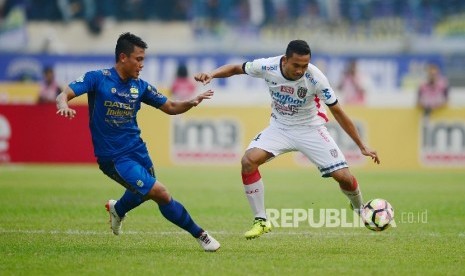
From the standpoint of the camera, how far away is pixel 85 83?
32.8 ft

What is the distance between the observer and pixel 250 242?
10859 millimetres

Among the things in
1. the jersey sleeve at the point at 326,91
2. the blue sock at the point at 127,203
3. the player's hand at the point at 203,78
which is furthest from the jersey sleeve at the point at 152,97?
the jersey sleeve at the point at 326,91

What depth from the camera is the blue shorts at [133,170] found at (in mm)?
9820

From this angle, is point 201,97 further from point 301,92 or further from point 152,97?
point 301,92

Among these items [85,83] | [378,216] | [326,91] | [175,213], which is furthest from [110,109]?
[378,216]

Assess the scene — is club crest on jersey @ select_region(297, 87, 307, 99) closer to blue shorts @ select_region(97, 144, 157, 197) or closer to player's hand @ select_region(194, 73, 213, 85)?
player's hand @ select_region(194, 73, 213, 85)

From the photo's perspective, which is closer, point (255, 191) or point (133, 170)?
point (133, 170)

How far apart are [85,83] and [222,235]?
2.63 m

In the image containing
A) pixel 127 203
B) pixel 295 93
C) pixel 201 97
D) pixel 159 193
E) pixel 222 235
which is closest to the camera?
pixel 159 193

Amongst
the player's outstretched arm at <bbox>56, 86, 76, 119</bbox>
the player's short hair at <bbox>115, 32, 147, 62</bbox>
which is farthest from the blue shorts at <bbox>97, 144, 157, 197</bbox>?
the player's short hair at <bbox>115, 32, 147, 62</bbox>

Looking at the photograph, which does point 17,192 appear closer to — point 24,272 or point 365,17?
point 24,272

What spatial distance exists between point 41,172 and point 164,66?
439 inches

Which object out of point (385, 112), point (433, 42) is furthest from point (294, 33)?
point (385, 112)

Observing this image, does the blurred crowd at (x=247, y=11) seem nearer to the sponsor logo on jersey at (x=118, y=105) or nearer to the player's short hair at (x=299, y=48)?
the player's short hair at (x=299, y=48)
